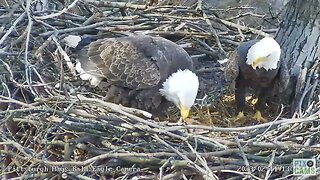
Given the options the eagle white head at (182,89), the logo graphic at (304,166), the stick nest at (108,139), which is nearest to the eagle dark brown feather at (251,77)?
the stick nest at (108,139)

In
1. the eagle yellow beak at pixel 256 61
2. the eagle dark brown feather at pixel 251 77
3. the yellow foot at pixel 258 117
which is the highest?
the eagle yellow beak at pixel 256 61

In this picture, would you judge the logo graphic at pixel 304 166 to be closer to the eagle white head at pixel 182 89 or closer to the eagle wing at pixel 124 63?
the eagle white head at pixel 182 89

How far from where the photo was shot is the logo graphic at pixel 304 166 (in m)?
3.52

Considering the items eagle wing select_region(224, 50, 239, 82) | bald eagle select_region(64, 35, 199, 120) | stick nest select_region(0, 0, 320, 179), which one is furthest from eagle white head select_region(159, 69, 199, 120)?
eagle wing select_region(224, 50, 239, 82)

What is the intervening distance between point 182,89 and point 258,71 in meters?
0.70

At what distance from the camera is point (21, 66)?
425 centimetres

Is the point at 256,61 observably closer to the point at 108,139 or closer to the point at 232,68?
Answer: the point at 232,68

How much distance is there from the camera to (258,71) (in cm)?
450

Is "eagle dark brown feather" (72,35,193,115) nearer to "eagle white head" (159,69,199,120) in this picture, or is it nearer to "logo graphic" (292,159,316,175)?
"eagle white head" (159,69,199,120)

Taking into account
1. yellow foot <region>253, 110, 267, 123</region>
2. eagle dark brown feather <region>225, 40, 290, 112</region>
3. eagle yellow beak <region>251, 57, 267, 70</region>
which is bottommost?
yellow foot <region>253, 110, 267, 123</region>

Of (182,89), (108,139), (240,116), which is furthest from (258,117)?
(108,139)

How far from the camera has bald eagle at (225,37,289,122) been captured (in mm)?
4441

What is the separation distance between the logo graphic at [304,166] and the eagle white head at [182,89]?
0.79m

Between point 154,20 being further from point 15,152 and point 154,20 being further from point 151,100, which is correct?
point 15,152
